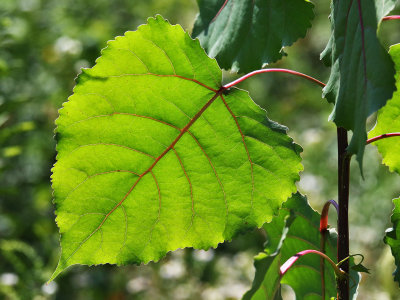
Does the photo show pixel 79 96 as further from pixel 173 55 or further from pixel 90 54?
pixel 90 54

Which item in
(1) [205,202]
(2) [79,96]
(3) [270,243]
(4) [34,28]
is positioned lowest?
(4) [34,28]

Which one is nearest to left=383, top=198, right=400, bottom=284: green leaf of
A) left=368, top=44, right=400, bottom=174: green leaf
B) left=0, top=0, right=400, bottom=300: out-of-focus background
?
left=368, top=44, right=400, bottom=174: green leaf

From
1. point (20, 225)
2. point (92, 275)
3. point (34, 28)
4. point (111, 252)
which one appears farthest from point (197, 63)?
point (34, 28)

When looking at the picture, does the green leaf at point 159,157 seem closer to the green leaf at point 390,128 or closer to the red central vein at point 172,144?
the red central vein at point 172,144

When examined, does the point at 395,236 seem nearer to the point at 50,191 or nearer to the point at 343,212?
the point at 343,212

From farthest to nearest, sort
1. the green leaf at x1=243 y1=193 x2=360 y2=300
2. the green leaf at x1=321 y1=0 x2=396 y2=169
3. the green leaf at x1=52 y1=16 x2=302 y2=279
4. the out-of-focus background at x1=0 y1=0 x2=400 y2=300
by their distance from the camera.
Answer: the out-of-focus background at x1=0 y1=0 x2=400 y2=300, the green leaf at x1=243 y1=193 x2=360 y2=300, the green leaf at x1=52 y1=16 x2=302 y2=279, the green leaf at x1=321 y1=0 x2=396 y2=169

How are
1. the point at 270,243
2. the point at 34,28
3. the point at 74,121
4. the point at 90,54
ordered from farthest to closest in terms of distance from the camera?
the point at 34,28
the point at 90,54
the point at 270,243
the point at 74,121

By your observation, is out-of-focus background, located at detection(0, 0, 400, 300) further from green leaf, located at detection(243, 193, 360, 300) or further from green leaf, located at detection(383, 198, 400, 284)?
green leaf, located at detection(383, 198, 400, 284)
